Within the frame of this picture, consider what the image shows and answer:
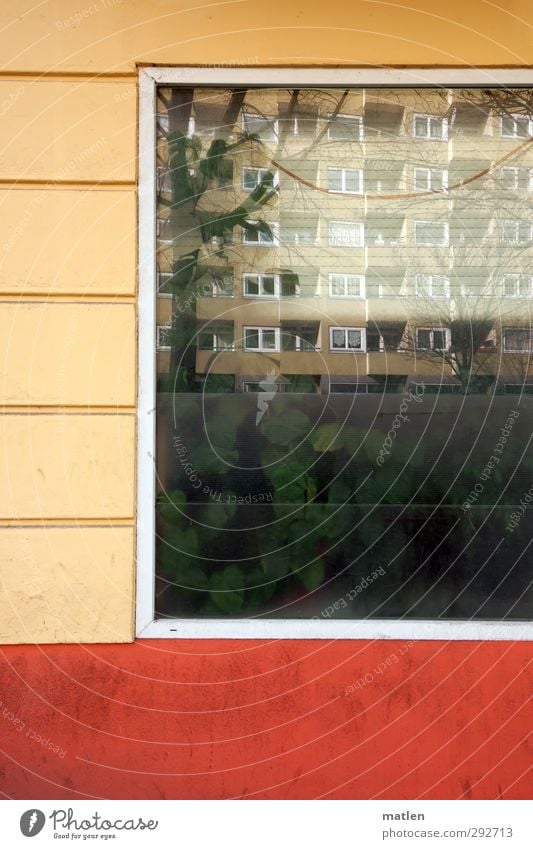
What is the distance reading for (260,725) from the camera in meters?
3.41

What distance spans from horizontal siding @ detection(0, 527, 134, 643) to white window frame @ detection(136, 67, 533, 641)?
0.11 meters

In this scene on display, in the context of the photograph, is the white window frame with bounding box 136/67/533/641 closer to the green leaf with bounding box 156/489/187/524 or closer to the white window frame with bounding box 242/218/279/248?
the green leaf with bounding box 156/489/187/524

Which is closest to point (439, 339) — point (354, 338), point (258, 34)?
point (354, 338)

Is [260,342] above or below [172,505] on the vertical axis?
above

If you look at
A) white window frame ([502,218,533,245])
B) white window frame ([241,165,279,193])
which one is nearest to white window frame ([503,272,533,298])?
white window frame ([502,218,533,245])

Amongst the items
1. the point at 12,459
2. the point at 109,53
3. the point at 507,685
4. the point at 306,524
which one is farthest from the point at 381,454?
the point at 109,53

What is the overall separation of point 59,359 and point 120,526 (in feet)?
2.42

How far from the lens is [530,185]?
3.58m

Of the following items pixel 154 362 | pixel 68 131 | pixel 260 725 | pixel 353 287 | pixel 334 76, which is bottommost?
pixel 260 725

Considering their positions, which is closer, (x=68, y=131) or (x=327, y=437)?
(x=68, y=131)

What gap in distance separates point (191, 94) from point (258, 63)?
1.02 feet

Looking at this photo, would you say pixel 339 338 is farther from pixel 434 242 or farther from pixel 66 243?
pixel 66 243

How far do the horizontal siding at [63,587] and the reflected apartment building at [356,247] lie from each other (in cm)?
92

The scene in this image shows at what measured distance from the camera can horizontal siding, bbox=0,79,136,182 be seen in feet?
11.4
